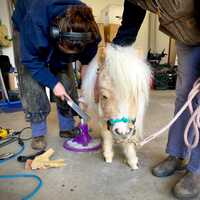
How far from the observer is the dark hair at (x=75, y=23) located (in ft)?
4.45

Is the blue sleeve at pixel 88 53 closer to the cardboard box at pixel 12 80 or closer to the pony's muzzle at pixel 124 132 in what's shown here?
the pony's muzzle at pixel 124 132

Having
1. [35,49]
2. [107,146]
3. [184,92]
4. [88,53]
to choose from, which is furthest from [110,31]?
[184,92]

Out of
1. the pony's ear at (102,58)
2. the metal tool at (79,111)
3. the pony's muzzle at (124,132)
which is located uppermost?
the pony's ear at (102,58)

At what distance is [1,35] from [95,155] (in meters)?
1.94

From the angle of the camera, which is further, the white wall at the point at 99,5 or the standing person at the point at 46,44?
the white wall at the point at 99,5

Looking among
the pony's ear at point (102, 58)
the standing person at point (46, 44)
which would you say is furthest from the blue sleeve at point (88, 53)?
the pony's ear at point (102, 58)

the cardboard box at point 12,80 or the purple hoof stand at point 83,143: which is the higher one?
the cardboard box at point 12,80

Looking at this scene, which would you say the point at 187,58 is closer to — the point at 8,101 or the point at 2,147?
the point at 2,147

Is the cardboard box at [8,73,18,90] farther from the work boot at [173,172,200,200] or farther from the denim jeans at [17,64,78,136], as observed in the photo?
the work boot at [173,172,200,200]

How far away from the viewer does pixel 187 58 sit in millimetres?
1172

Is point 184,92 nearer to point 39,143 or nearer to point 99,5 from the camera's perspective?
point 39,143

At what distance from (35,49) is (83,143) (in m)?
0.62

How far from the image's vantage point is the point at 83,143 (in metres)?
1.66

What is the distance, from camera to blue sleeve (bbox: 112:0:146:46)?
4.15ft
